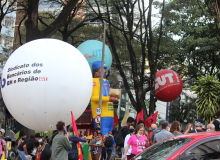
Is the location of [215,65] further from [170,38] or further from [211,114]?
[211,114]

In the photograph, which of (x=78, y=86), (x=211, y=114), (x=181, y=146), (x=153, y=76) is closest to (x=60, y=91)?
(x=78, y=86)

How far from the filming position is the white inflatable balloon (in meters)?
7.18

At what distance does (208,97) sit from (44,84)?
1315 centimetres

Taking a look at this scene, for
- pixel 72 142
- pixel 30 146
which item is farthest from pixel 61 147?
pixel 30 146

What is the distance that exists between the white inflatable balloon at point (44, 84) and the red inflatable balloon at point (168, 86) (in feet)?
26.7

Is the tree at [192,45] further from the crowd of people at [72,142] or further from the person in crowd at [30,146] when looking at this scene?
the person in crowd at [30,146]

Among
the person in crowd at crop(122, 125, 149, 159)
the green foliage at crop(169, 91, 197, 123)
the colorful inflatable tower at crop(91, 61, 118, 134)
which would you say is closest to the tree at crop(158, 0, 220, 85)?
the green foliage at crop(169, 91, 197, 123)

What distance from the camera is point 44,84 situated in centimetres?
716

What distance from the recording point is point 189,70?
75.3ft

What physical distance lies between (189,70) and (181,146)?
60.9 ft

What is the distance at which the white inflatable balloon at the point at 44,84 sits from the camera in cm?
718

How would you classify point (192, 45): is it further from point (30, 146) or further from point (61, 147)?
point (61, 147)

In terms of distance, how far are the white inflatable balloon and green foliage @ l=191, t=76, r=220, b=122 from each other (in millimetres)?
11670

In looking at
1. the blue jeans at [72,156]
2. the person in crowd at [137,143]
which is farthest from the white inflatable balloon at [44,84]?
the person in crowd at [137,143]
